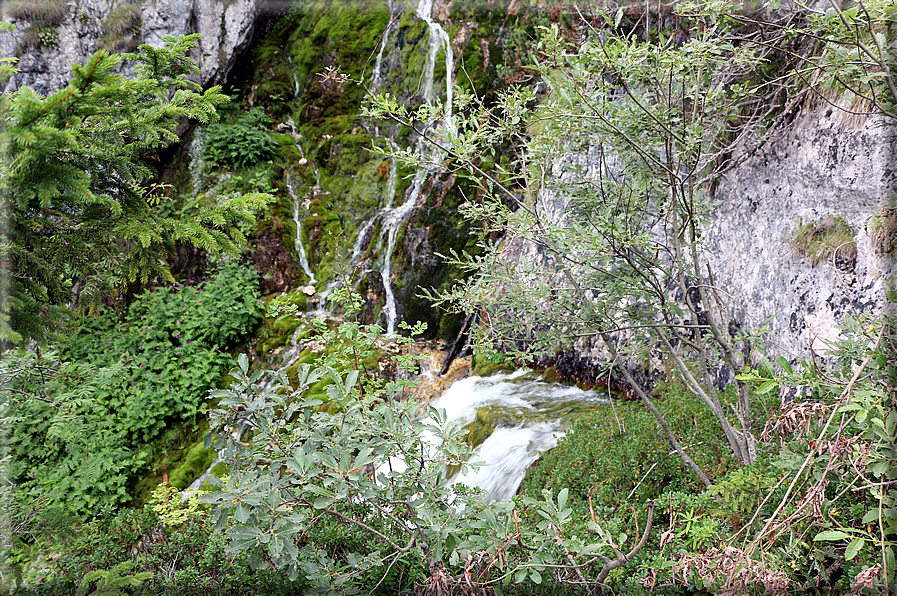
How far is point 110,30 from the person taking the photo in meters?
8.50

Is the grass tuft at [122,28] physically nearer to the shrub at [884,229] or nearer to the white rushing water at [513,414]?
the white rushing water at [513,414]

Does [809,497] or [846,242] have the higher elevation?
[846,242]

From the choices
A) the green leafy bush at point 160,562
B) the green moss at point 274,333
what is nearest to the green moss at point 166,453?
the green moss at point 274,333

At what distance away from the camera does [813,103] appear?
398 centimetres

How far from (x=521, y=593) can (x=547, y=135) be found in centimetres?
289

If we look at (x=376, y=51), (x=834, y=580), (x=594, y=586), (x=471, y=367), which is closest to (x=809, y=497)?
(x=834, y=580)

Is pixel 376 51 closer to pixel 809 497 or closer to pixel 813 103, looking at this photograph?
pixel 813 103

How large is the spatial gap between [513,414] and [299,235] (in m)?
5.84

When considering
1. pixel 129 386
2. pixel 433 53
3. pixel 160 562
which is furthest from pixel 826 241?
pixel 129 386

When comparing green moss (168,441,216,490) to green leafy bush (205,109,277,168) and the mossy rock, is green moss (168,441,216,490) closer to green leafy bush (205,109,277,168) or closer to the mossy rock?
the mossy rock

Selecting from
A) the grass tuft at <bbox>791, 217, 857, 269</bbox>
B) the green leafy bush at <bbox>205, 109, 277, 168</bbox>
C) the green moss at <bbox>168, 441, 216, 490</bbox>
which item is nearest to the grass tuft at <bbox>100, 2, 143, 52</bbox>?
the green leafy bush at <bbox>205, 109, 277, 168</bbox>

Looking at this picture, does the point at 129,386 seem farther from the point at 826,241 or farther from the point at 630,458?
the point at 826,241

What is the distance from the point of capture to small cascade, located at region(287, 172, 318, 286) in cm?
878

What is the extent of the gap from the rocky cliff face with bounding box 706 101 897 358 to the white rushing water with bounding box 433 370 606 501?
7.36 feet
